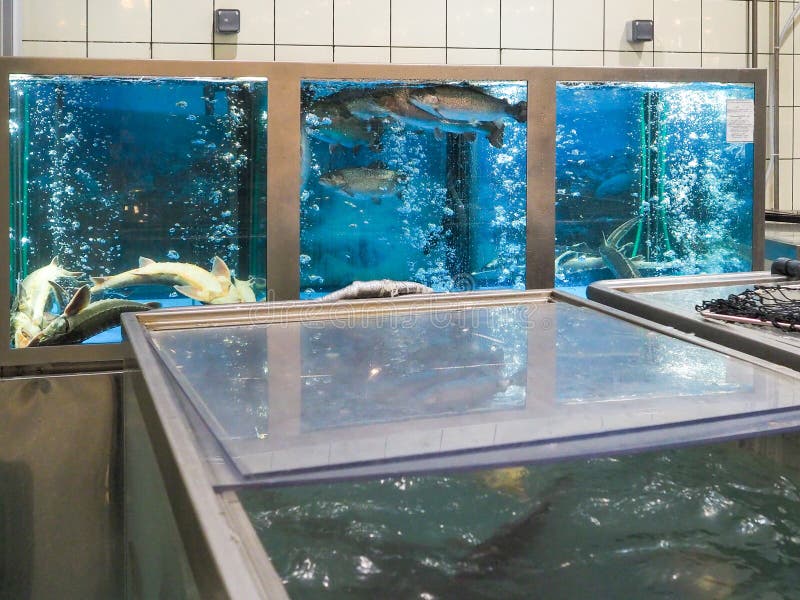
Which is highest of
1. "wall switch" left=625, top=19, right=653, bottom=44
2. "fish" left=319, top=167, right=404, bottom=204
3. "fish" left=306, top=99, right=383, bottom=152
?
"wall switch" left=625, top=19, right=653, bottom=44

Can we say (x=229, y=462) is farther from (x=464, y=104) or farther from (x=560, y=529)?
(x=464, y=104)

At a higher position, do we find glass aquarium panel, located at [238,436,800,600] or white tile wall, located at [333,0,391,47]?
white tile wall, located at [333,0,391,47]

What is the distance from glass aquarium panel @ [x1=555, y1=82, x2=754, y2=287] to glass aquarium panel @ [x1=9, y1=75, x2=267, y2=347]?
3.07 ft

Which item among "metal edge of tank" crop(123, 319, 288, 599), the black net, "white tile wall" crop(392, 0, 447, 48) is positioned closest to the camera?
"metal edge of tank" crop(123, 319, 288, 599)

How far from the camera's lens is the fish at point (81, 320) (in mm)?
2201

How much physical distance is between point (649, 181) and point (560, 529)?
1.89 metres

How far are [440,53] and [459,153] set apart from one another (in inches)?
60.4

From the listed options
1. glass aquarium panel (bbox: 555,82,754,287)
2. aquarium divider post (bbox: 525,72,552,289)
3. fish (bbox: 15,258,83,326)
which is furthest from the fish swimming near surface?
glass aquarium panel (bbox: 555,82,754,287)

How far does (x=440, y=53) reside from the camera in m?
3.79

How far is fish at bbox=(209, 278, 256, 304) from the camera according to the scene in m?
2.30

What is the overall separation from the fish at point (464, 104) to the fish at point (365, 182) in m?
0.22

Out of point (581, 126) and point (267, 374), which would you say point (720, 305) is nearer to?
point (267, 374)

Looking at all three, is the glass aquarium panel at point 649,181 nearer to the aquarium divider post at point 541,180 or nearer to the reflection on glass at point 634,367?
the aquarium divider post at point 541,180

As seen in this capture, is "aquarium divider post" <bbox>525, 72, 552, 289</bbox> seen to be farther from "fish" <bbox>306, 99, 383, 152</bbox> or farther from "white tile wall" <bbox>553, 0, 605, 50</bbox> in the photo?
"white tile wall" <bbox>553, 0, 605, 50</bbox>
